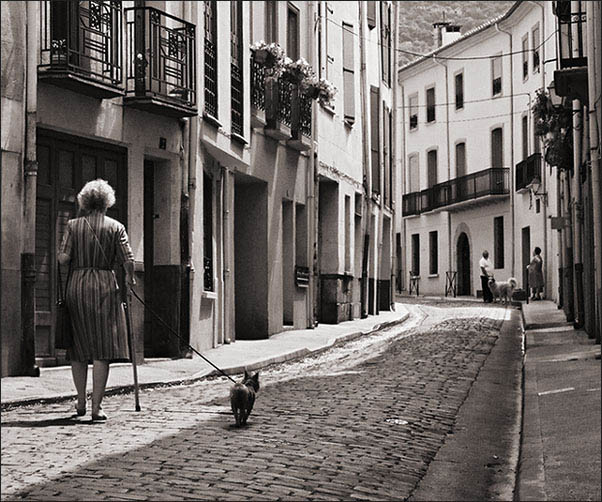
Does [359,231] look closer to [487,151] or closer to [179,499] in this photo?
[487,151]

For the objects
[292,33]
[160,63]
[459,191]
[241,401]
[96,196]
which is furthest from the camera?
[459,191]

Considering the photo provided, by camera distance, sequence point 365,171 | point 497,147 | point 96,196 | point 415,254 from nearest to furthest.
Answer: point 96,196, point 365,171, point 497,147, point 415,254

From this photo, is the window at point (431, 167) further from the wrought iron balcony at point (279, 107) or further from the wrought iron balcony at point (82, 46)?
the wrought iron balcony at point (82, 46)

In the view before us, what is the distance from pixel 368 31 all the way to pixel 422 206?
21.8 meters

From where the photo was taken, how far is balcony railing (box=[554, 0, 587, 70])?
1741 cm

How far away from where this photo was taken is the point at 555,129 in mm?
21500

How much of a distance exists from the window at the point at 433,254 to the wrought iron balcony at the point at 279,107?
31004 mm

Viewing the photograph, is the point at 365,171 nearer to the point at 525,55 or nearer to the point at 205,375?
the point at 525,55

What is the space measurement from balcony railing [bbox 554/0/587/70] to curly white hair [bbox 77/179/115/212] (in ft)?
34.4

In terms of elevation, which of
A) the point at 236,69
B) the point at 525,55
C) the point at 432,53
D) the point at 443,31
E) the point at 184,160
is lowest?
the point at 184,160

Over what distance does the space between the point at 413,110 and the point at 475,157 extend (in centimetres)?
675

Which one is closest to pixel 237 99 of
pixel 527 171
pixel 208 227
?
pixel 208 227

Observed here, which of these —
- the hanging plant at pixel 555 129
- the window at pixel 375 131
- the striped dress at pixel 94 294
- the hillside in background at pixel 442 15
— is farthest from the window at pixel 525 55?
the striped dress at pixel 94 294

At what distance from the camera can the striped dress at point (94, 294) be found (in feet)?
28.3
